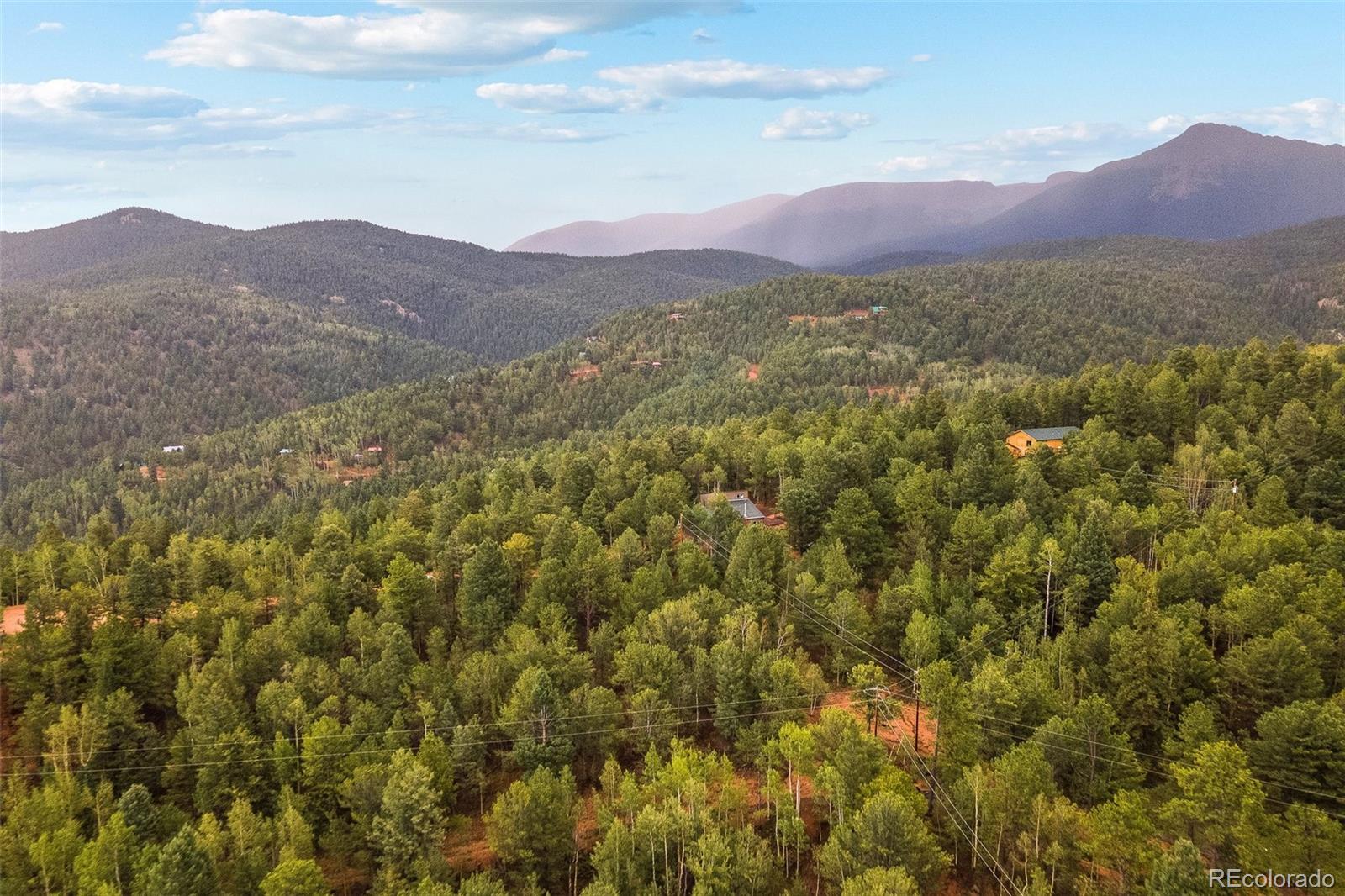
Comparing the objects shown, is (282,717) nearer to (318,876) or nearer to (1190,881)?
(318,876)

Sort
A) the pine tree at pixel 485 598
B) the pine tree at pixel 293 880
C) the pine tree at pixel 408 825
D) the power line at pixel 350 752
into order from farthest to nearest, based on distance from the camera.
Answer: the pine tree at pixel 485 598 → the power line at pixel 350 752 → the pine tree at pixel 408 825 → the pine tree at pixel 293 880

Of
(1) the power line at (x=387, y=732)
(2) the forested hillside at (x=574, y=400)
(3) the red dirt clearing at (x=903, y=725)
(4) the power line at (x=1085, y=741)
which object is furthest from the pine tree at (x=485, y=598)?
(2) the forested hillside at (x=574, y=400)

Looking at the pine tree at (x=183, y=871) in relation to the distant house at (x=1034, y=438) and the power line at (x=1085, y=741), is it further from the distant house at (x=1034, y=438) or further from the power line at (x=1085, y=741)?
the distant house at (x=1034, y=438)

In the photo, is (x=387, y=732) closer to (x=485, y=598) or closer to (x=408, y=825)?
(x=408, y=825)

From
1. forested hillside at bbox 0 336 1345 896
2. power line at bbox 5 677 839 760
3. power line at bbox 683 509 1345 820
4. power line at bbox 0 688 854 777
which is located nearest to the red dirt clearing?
forested hillside at bbox 0 336 1345 896

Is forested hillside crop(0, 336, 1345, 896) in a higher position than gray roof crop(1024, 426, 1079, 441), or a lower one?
lower

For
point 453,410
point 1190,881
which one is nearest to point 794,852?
point 1190,881

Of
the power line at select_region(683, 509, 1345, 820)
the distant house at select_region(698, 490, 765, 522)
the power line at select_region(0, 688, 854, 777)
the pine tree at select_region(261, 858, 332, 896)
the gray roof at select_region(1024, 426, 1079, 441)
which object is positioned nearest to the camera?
the pine tree at select_region(261, 858, 332, 896)

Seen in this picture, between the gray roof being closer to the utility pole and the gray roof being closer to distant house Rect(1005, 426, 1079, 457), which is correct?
distant house Rect(1005, 426, 1079, 457)

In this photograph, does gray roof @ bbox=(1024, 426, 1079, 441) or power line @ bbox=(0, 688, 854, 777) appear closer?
power line @ bbox=(0, 688, 854, 777)
